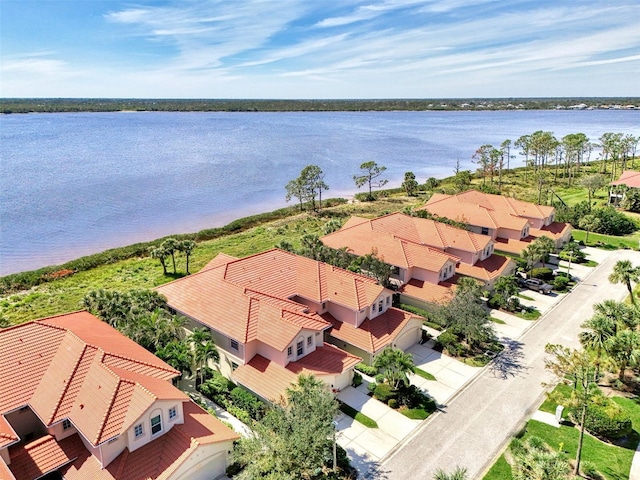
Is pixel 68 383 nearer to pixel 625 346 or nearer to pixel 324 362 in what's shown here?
pixel 324 362

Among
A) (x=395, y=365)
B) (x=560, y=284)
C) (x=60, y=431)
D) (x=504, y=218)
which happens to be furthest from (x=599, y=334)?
(x=60, y=431)

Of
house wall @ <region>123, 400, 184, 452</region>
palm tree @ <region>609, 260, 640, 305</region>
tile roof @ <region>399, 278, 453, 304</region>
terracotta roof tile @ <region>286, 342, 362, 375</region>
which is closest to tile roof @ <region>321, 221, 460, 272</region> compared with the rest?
tile roof @ <region>399, 278, 453, 304</region>

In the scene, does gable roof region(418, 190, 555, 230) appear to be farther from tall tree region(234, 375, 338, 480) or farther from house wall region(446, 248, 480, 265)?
tall tree region(234, 375, 338, 480)

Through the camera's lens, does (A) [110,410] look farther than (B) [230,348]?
No

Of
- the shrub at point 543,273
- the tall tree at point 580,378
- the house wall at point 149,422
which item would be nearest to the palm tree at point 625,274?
the shrub at point 543,273


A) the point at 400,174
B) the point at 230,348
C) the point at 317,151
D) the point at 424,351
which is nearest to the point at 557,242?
the point at 424,351

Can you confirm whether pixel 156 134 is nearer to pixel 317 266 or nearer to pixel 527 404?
pixel 317 266
